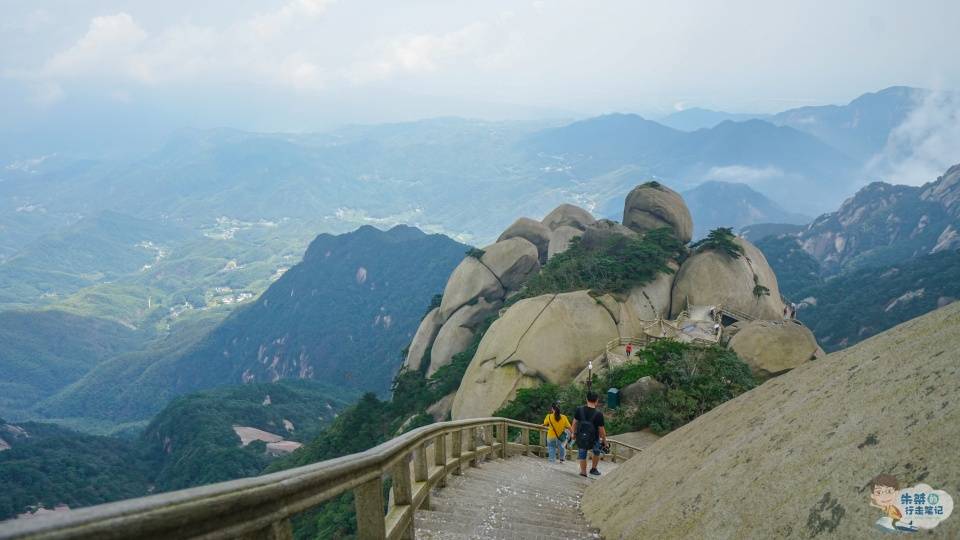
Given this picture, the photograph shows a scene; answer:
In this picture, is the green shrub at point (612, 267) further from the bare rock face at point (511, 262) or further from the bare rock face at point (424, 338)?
the bare rock face at point (424, 338)

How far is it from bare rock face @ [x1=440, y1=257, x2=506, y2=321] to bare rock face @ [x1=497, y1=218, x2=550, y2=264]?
6256 mm

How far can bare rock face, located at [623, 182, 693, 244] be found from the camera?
5028 cm

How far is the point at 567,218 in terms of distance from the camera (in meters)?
55.2

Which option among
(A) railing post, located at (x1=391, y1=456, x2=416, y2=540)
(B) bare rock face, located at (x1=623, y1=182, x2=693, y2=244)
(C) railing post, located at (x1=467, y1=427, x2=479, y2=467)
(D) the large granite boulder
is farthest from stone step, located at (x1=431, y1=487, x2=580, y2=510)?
(B) bare rock face, located at (x1=623, y1=182, x2=693, y2=244)

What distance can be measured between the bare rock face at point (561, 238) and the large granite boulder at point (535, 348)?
705 inches

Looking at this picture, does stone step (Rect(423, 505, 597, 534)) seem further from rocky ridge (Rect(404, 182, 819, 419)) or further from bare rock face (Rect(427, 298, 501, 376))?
bare rock face (Rect(427, 298, 501, 376))

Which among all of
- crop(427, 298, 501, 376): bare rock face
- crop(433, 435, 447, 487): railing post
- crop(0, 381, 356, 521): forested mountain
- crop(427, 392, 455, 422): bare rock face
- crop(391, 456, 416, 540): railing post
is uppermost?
crop(391, 456, 416, 540): railing post

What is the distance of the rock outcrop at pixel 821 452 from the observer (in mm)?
3914

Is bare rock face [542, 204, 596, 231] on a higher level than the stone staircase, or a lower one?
higher

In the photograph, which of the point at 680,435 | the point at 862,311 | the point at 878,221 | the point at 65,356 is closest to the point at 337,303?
the point at 65,356

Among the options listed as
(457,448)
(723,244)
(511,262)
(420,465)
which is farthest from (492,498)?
(511,262)

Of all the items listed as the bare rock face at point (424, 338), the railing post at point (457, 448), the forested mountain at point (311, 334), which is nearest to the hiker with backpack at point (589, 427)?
the railing post at point (457, 448)

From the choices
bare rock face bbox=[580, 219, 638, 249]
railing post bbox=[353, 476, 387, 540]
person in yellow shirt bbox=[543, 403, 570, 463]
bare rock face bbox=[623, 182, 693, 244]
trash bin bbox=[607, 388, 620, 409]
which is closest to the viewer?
railing post bbox=[353, 476, 387, 540]

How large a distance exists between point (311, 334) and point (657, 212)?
386 feet
